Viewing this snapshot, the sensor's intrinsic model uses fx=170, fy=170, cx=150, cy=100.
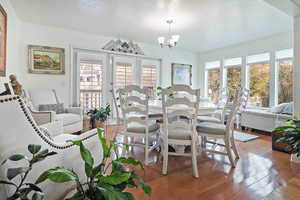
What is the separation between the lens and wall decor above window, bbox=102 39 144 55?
15.2ft

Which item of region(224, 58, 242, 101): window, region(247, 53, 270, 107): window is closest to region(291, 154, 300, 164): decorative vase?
region(247, 53, 270, 107): window

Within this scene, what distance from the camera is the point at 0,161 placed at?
731 mm

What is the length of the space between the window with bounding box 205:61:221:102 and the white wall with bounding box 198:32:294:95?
0.18 meters

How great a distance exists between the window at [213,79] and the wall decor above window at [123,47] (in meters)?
2.61

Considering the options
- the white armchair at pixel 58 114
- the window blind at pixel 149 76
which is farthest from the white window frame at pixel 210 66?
the white armchair at pixel 58 114

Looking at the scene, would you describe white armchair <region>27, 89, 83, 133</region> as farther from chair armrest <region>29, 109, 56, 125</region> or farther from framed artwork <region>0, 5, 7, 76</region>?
framed artwork <region>0, 5, 7, 76</region>

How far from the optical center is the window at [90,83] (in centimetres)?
443

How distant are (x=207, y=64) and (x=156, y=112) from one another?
4.53 m

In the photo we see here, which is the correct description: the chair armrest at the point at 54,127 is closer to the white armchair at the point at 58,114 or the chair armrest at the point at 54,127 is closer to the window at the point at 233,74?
the white armchair at the point at 58,114

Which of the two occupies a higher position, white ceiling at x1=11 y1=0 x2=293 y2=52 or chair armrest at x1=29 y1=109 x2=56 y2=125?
white ceiling at x1=11 y1=0 x2=293 y2=52

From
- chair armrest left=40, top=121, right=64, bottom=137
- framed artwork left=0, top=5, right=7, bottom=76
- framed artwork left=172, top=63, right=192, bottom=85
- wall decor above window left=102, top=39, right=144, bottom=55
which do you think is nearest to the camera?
chair armrest left=40, top=121, right=64, bottom=137

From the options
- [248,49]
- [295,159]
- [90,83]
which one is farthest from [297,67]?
[90,83]

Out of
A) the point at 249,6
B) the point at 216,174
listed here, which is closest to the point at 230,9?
the point at 249,6

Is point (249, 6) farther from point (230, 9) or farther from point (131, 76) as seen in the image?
point (131, 76)
